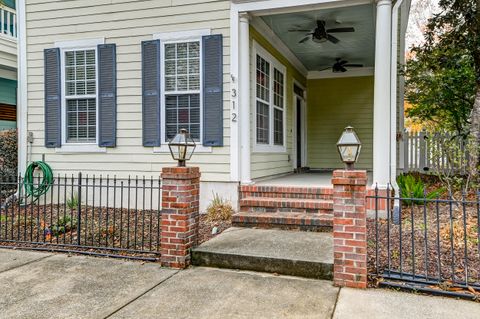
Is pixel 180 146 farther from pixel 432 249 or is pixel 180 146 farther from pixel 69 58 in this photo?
pixel 69 58

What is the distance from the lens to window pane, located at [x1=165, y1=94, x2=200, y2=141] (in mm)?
6332

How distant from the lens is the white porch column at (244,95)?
6.02 meters

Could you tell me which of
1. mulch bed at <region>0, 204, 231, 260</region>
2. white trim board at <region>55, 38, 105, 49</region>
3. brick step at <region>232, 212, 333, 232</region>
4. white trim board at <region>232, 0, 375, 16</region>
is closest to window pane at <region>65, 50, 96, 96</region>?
white trim board at <region>55, 38, 105, 49</region>

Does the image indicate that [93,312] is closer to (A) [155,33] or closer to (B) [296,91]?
(A) [155,33]

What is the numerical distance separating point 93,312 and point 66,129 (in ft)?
15.9

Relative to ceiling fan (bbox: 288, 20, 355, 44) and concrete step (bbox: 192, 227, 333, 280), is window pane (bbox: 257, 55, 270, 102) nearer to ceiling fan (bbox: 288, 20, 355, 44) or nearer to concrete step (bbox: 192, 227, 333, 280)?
ceiling fan (bbox: 288, 20, 355, 44)

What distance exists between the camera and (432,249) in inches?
164

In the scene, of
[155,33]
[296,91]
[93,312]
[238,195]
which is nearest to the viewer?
[93,312]

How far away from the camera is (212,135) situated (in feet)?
20.2

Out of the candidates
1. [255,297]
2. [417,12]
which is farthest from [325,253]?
[417,12]

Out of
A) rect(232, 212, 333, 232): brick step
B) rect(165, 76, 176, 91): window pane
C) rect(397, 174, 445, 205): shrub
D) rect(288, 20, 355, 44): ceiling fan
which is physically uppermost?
rect(288, 20, 355, 44): ceiling fan

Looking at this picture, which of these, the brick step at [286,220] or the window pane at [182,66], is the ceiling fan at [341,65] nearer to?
the window pane at [182,66]

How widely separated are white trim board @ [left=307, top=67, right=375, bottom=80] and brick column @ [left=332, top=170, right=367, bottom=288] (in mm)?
7690

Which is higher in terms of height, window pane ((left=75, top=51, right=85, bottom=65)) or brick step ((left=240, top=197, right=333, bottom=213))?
window pane ((left=75, top=51, right=85, bottom=65))
